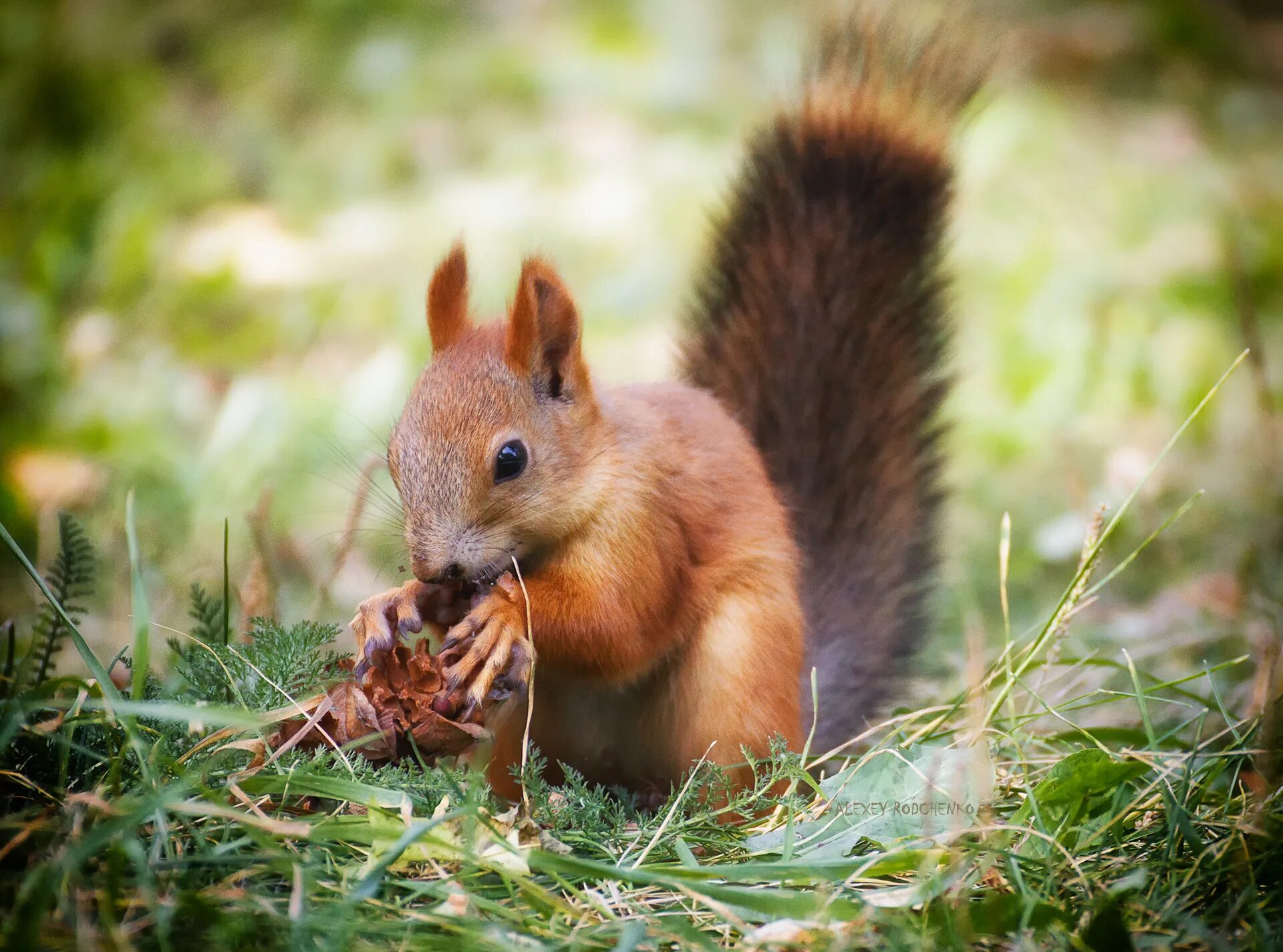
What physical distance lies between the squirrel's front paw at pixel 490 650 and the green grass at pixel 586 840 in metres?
0.11

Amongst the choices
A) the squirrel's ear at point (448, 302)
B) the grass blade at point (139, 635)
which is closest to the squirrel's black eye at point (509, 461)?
the squirrel's ear at point (448, 302)

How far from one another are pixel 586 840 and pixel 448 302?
32.3 inches

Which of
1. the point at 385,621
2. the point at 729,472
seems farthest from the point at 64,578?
the point at 729,472

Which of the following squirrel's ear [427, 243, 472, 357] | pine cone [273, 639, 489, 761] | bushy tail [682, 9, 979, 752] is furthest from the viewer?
bushy tail [682, 9, 979, 752]

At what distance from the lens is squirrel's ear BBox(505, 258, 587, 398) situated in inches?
64.2

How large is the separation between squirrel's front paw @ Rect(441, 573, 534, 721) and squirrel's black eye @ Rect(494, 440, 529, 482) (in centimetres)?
16

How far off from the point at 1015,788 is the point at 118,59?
4.80 metres

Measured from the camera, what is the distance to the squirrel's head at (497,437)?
60.8 inches

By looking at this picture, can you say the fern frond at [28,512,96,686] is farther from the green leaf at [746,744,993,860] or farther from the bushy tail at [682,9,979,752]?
the bushy tail at [682,9,979,752]

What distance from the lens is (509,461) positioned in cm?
160

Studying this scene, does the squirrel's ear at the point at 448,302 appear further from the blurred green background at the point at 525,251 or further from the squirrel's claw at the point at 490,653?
→ the squirrel's claw at the point at 490,653

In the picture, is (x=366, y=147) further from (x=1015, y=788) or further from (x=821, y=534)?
(x=1015, y=788)

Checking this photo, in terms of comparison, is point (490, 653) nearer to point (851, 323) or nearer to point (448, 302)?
point (448, 302)

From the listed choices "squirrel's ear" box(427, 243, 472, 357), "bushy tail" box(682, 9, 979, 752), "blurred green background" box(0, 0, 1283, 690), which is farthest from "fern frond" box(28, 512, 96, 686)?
"bushy tail" box(682, 9, 979, 752)
